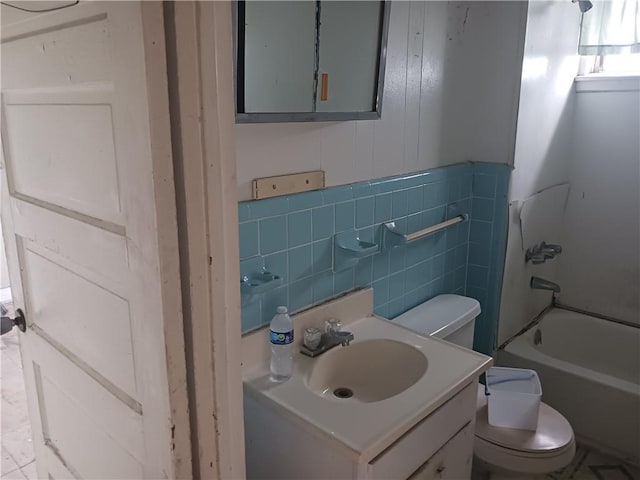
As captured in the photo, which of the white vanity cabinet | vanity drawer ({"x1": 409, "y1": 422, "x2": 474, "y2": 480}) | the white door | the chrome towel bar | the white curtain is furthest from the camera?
the white curtain

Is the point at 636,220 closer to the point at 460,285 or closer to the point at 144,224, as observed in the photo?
the point at 460,285

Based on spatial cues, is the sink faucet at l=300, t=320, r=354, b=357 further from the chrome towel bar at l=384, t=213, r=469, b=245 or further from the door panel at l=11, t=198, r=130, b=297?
the door panel at l=11, t=198, r=130, b=297

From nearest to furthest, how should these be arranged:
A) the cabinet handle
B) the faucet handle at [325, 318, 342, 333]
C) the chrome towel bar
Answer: the cabinet handle, the faucet handle at [325, 318, 342, 333], the chrome towel bar

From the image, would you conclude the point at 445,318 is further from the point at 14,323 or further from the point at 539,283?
the point at 14,323

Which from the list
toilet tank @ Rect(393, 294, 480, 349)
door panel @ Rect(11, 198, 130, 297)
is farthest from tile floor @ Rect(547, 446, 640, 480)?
door panel @ Rect(11, 198, 130, 297)

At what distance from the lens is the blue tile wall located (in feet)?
4.81

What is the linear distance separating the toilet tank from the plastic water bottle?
0.53 meters

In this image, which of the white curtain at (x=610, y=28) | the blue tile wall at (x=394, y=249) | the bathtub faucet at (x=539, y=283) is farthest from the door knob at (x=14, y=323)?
the white curtain at (x=610, y=28)

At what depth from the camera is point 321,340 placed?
157 cm

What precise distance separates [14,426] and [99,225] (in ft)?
6.20

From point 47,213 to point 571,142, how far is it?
7.82ft

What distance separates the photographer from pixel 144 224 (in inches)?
34.0

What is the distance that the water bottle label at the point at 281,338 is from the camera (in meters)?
1.38

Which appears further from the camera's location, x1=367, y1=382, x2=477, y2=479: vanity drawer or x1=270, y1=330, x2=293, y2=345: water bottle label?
x1=270, y1=330, x2=293, y2=345: water bottle label
